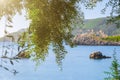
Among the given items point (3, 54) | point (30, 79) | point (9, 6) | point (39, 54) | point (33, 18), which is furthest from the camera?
point (30, 79)

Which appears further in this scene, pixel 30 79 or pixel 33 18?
pixel 30 79

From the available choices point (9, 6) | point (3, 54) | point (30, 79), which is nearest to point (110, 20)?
point (9, 6)

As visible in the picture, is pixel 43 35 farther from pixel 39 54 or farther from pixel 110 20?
pixel 110 20

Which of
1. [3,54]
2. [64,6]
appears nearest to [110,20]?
[64,6]

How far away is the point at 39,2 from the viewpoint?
5.32m

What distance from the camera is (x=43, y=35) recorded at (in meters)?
5.76

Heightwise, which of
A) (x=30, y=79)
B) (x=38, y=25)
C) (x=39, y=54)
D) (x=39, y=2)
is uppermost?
(x=39, y=2)

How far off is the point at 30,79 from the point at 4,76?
4.69 m

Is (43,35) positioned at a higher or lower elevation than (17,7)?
lower

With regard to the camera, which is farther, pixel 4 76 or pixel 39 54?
pixel 4 76

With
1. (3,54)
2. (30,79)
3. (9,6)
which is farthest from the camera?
(30,79)

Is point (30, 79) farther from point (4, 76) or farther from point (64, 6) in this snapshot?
point (64, 6)

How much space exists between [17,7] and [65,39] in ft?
3.28

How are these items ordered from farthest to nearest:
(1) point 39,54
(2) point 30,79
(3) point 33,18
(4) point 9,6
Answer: (2) point 30,79 < (1) point 39,54 < (3) point 33,18 < (4) point 9,6
